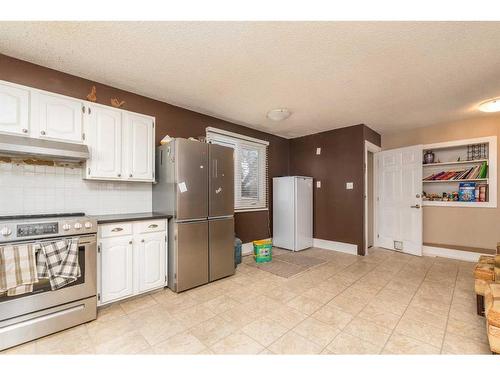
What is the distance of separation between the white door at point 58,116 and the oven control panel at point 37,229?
0.88 m

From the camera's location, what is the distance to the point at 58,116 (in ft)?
7.18

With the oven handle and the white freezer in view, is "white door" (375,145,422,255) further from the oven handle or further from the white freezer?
the oven handle

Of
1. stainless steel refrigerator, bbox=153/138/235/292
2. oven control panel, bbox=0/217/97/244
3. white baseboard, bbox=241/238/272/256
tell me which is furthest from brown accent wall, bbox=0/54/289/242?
oven control panel, bbox=0/217/97/244

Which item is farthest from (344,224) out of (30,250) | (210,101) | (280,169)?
(30,250)

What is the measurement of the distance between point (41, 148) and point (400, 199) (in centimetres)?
512

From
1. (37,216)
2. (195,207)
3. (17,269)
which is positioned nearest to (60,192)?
(37,216)

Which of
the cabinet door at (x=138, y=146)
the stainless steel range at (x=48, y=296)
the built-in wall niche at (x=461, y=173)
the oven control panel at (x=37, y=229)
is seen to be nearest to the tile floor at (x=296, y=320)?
the stainless steel range at (x=48, y=296)

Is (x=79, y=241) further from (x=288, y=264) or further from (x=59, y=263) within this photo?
(x=288, y=264)

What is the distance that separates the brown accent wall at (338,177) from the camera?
4074mm

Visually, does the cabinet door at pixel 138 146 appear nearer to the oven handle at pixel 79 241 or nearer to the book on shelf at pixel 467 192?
the oven handle at pixel 79 241

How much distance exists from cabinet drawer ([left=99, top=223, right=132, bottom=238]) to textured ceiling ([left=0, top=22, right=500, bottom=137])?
1549 millimetres

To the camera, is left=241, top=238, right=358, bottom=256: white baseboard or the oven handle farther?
left=241, top=238, right=358, bottom=256: white baseboard

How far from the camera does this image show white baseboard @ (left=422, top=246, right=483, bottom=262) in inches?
145

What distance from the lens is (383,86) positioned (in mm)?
2615
